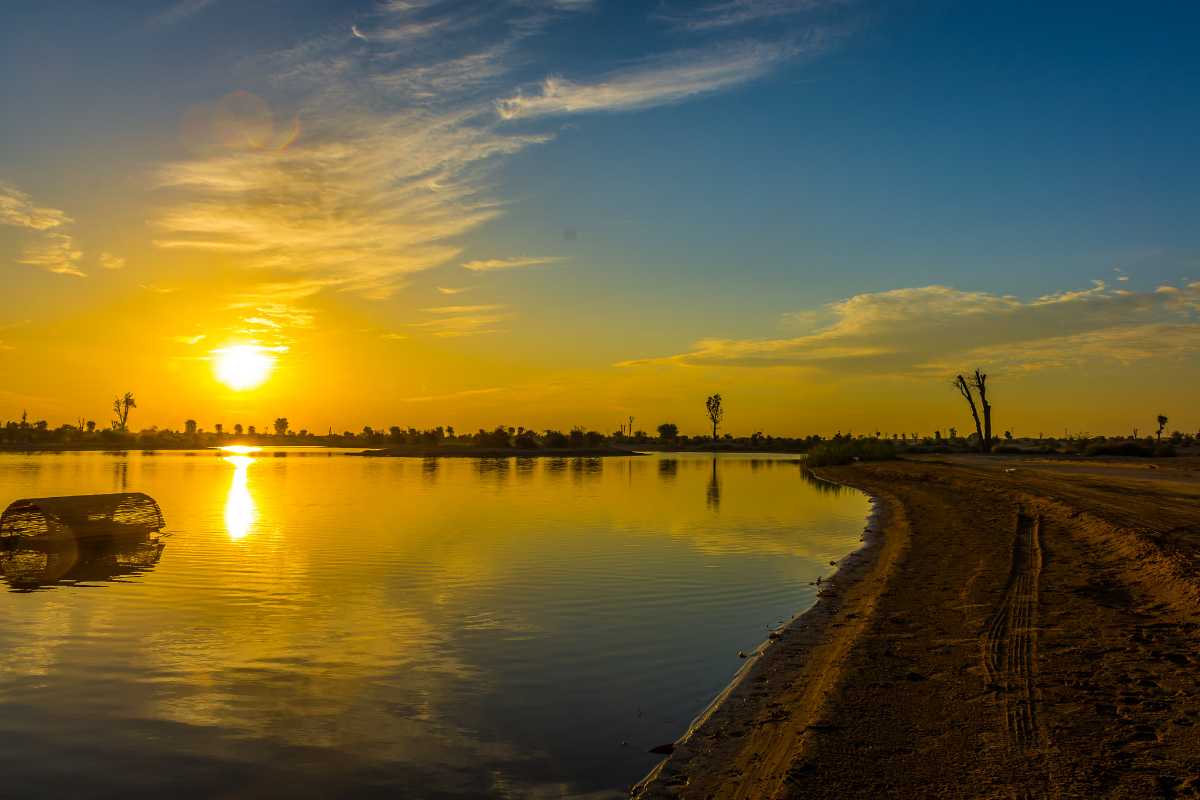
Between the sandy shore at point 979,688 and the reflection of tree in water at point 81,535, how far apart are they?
18294mm

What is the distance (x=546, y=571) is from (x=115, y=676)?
1050 cm

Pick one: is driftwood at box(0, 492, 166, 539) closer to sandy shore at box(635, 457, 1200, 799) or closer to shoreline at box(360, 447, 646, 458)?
sandy shore at box(635, 457, 1200, 799)

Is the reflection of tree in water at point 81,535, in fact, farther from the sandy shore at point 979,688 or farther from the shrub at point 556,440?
the shrub at point 556,440

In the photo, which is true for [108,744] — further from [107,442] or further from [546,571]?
[107,442]

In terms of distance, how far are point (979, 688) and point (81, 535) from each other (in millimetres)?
27066

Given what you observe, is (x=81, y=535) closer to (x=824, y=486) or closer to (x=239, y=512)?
(x=239, y=512)

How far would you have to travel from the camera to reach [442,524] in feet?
103

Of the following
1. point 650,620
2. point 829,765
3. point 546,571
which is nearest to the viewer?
point 829,765

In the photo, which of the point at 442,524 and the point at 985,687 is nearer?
the point at 985,687

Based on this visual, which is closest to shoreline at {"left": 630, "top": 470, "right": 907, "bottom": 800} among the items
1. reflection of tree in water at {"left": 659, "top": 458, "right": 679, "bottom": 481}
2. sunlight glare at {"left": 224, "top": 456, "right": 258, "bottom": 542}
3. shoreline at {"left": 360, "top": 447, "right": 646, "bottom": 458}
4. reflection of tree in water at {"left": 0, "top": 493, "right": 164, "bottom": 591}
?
reflection of tree in water at {"left": 0, "top": 493, "right": 164, "bottom": 591}

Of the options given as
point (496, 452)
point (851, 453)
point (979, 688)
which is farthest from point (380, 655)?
point (496, 452)

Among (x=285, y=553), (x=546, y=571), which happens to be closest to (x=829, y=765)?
(x=546, y=571)

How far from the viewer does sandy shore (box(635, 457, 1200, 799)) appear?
728cm

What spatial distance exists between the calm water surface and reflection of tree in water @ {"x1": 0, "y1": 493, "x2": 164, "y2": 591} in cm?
34
